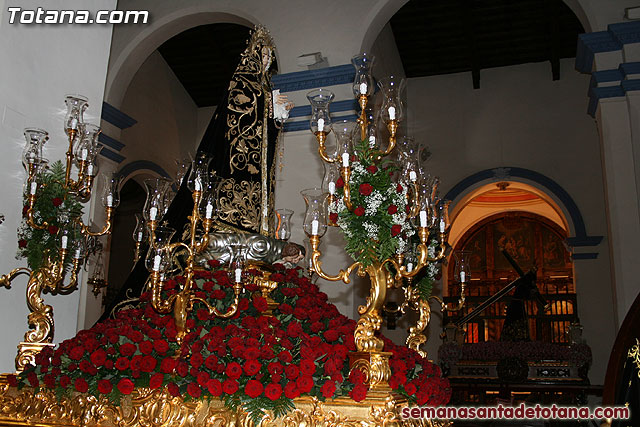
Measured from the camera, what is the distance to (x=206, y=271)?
12.3 feet

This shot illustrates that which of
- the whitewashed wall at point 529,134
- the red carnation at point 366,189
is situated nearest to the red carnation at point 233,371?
the red carnation at point 366,189

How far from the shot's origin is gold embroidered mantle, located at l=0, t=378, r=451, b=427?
2.52 metres

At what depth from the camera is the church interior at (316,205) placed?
112 inches

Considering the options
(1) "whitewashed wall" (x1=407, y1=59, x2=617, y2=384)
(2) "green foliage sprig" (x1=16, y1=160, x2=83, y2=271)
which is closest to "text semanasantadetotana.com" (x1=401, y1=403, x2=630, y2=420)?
(2) "green foliage sprig" (x1=16, y1=160, x2=83, y2=271)

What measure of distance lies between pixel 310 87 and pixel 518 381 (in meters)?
4.78

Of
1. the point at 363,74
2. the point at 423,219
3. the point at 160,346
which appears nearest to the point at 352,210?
the point at 423,219

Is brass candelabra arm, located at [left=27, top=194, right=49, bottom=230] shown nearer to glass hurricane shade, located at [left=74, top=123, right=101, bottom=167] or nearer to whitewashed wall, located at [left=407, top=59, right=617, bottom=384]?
glass hurricane shade, located at [left=74, top=123, right=101, bottom=167]

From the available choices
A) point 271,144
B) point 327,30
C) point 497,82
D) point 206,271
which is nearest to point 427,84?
point 497,82

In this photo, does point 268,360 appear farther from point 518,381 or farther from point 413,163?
point 518,381

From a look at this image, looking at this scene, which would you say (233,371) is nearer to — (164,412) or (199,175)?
(164,412)

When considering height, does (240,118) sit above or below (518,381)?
above

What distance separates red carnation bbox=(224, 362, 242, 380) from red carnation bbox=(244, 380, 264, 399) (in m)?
0.07

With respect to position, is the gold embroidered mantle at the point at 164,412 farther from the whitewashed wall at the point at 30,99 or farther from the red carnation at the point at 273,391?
the whitewashed wall at the point at 30,99

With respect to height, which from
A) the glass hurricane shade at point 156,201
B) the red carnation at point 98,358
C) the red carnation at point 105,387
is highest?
the glass hurricane shade at point 156,201
